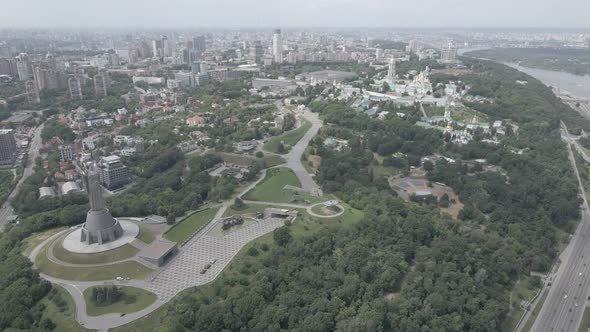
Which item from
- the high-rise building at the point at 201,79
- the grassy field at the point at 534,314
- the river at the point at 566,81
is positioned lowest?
the grassy field at the point at 534,314

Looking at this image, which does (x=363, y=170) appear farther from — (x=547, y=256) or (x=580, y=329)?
(x=580, y=329)

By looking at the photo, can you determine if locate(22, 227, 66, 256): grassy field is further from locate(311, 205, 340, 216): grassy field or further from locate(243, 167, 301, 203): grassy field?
locate(311, 205, 340, 216): grassy field

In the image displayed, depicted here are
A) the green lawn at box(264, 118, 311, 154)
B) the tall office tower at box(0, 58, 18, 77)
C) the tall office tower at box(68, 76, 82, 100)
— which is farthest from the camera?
the tall office tower at box(0, 58, 18, 77)

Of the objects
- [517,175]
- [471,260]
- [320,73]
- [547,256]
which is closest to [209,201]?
[471,260]

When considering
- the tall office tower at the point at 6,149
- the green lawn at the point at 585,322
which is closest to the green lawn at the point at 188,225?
the green lawn at the point at 585,322

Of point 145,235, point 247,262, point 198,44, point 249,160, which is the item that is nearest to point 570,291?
point 247,262

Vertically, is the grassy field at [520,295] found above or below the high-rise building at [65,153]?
below

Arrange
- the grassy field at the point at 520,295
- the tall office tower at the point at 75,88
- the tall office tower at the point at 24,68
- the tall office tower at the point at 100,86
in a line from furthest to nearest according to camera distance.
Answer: the tall office tower at the point at 24,68 → the tall office tower at the point at 100,86 → the tall office tower at the point at 75,88 → the grassy field at the point at 520,295

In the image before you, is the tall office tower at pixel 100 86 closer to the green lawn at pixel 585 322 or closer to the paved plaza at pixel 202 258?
the paved plaza at pixel 202 258

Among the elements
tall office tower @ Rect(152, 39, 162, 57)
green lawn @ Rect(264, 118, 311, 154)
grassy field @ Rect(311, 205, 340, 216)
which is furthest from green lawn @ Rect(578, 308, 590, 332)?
tall office tower @ Rect(152, 39, 162, 57)
